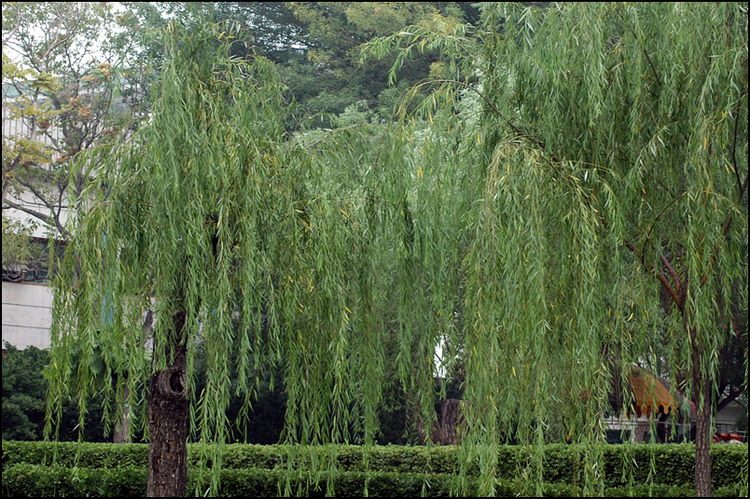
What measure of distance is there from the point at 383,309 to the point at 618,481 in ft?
19.0

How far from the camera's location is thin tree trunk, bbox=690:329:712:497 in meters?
5.33

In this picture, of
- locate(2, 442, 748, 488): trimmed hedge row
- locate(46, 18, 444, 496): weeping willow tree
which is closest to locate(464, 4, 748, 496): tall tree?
locate(46, 18, 444, 496): weeping willow tree

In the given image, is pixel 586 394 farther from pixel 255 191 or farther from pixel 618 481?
pixel 618 481

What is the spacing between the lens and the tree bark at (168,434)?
5.85 metres

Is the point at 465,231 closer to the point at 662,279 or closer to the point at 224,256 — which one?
the point at 662,279

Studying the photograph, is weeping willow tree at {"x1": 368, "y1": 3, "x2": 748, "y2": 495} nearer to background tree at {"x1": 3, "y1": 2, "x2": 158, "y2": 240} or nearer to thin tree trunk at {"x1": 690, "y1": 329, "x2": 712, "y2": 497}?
thin tree trunk at {"x1": 690, "y1": 329, "x2": 712, "y2": 497}

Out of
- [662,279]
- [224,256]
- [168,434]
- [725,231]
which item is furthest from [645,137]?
[168,434]

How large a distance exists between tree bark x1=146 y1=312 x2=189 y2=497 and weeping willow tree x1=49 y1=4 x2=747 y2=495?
0.6 inches

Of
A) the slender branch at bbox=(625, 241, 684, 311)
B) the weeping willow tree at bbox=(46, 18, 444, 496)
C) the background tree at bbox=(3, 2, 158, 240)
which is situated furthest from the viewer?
the background tree at bbox=(3, 2, 158, 240)

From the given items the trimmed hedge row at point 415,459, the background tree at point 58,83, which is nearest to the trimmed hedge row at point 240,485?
the trimmed hedge row at point 415,459

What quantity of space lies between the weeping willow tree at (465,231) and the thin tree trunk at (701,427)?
20mm

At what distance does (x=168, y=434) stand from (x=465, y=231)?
2574 mm

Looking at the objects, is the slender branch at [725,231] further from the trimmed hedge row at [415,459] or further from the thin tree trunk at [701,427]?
the trimmed hedge row at [415,459]

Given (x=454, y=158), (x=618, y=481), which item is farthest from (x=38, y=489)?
(x=618, y=481)
